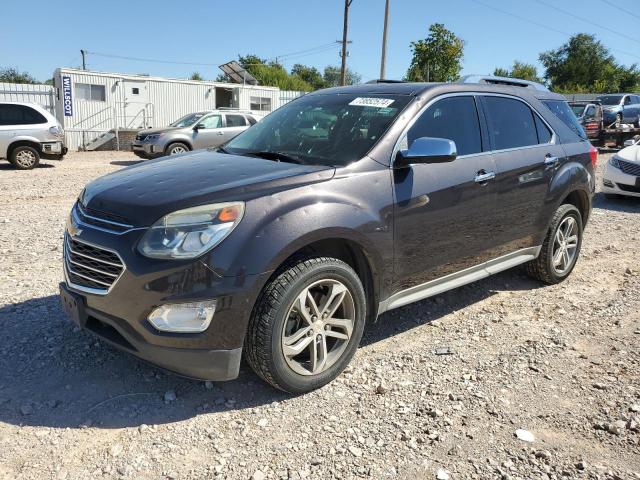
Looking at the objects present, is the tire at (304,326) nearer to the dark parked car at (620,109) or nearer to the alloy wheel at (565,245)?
the alloy wheel at (565,245)

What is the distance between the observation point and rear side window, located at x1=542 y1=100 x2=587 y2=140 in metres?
5.16

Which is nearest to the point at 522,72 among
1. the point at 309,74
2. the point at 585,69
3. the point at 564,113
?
the point at 585,69

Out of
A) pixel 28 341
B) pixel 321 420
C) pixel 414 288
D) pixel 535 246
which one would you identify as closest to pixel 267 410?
pixel 321 420

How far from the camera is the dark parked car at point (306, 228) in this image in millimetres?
2709

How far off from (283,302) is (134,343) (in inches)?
30.8

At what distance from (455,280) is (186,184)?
2067 millimetres

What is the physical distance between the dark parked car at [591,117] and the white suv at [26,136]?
1632cm

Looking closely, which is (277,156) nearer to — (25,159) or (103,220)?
(103,220)

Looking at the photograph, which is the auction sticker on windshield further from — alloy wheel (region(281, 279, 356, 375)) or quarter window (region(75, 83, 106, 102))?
quarter window (region(75, 83, 106, 102))

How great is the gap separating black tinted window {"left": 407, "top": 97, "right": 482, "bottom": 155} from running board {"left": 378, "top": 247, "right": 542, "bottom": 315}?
90cm

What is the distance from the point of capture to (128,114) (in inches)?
901

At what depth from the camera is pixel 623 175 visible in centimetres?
980

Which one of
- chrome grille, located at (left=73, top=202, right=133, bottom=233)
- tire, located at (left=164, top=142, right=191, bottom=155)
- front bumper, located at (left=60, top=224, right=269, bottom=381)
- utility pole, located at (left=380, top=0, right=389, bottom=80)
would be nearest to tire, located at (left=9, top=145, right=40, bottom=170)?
tire, located at (left=164, top=142, right=191, bottom=155)

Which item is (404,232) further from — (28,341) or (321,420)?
(28,341)
